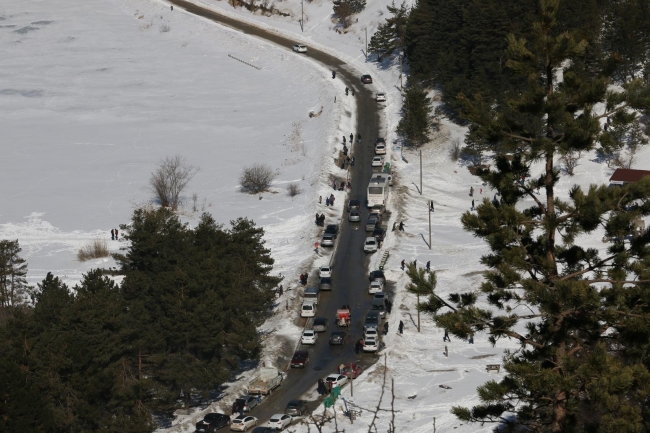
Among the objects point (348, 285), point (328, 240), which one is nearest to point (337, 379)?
point (348, 285)

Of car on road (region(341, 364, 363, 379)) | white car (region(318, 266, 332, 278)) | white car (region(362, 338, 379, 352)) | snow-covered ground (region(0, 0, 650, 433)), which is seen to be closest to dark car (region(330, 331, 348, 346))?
white car (region(362, 338, 379, 352))

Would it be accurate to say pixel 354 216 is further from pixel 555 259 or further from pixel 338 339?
pixel 555 259

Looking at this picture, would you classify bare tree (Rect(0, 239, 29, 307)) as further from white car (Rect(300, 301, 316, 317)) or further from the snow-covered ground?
white car (Rect(300, 301, 316, 317))

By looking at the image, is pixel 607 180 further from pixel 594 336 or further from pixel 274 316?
pixel 594 336

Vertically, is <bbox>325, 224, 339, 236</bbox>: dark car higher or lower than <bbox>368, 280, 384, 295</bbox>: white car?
higher

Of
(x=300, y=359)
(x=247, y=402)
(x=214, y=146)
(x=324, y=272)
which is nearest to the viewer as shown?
(x=247, y=402)

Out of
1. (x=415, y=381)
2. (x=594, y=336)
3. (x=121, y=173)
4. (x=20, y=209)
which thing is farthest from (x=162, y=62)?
(x=594, y=336)
